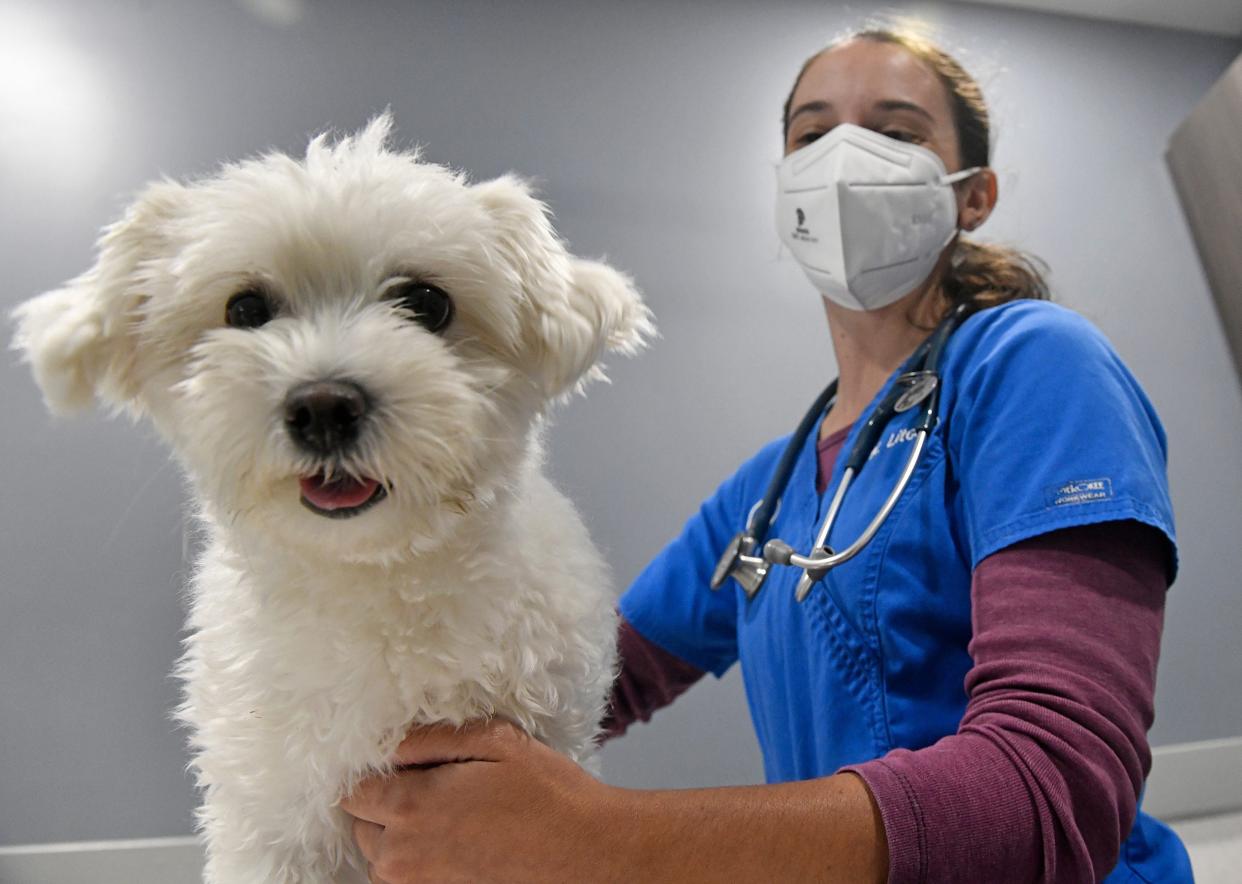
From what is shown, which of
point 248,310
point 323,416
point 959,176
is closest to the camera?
point 323,416

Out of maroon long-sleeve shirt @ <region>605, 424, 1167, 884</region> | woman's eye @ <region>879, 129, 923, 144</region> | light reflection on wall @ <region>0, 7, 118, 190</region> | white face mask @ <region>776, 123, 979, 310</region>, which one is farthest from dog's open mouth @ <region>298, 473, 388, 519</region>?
light reflection on wall @ <region>0, 7, 118, 190</region>

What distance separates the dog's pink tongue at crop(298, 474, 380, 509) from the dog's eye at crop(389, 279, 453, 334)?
161mm

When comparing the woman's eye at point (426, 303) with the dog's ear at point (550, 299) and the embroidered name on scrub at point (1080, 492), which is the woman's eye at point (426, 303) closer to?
the dog's ear at point (550, 299)

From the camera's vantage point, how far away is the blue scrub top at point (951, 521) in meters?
0.72

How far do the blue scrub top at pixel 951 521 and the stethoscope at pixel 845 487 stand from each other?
2cm

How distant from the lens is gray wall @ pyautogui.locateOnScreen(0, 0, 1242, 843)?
1628 millimetres

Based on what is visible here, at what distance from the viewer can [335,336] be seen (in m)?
0.63

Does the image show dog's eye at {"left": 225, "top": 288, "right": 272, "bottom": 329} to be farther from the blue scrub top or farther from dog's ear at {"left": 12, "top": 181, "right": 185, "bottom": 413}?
the blue scrub top

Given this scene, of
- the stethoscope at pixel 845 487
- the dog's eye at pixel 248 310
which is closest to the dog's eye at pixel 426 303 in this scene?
the dog's eye at pixel 248 310

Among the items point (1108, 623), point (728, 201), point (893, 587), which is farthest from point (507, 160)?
point (1108, 623)

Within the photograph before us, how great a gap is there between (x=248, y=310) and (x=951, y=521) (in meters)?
0.70

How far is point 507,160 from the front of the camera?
1.88 meters

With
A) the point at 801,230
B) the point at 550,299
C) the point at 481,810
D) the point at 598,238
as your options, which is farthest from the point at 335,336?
the point at 598,238

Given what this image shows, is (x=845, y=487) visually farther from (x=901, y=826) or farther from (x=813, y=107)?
(x=813, y=107)
